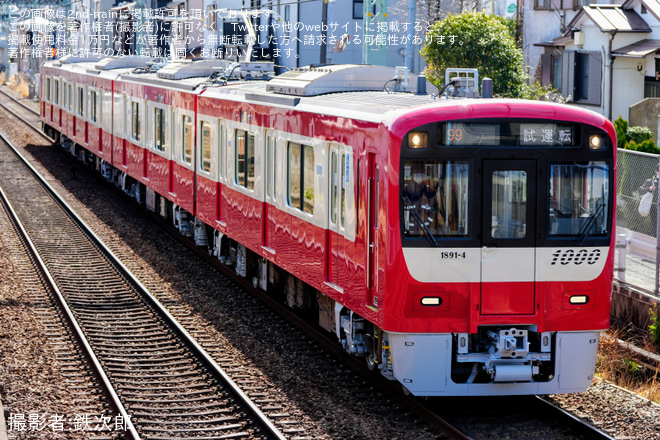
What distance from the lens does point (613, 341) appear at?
10.5 metres

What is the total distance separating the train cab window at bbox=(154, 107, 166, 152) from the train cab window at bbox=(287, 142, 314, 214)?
7.09 meters

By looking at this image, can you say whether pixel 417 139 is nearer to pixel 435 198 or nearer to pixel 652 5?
pixel 435 198

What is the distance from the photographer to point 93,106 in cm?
2431

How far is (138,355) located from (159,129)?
7966 mm

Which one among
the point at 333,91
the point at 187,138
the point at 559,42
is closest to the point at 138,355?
the point at 333,91

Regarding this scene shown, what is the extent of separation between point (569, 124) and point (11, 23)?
73.5 meters

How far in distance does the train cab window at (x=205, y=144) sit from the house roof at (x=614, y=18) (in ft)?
37.0

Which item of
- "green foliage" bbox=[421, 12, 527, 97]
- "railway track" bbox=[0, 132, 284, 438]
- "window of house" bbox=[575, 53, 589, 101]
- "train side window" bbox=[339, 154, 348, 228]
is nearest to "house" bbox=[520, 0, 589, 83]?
"window of house" bbox=[575, 53, 589, 101]

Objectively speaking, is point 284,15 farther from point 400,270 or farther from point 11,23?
point 11,23

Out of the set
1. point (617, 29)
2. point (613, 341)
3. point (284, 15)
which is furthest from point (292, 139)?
point (284, 15)

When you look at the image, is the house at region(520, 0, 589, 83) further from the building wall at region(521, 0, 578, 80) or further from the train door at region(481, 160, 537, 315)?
the train door at region(481, 160, 537, 315)

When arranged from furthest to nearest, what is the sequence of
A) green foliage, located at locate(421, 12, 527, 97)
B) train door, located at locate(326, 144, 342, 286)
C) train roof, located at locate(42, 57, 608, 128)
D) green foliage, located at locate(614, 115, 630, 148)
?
1. green foliage, located at locate(421, 12, 527, 97)
2. green foliage, located at locate(614, 115, 630, 148)
3. train door, located at locate(326, 144, 342, 286)
4. train roof, located at locate(42, 57, 608, 128)

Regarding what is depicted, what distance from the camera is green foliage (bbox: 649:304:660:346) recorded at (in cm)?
1043

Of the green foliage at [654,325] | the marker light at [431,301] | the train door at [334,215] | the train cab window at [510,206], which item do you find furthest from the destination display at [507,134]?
the green foliage at [654,325]
